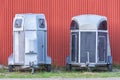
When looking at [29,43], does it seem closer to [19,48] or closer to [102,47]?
[19,48]

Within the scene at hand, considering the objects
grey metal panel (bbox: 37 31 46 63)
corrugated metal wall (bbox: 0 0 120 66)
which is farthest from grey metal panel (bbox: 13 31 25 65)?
corrugated metal wall (bbox: 0 0 120 66)

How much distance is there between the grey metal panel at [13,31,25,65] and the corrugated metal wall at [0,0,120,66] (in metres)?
2.34

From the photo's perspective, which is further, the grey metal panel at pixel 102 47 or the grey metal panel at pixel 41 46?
the grey metal panel at pixel 102 47

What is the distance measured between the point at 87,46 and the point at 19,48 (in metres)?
2.79

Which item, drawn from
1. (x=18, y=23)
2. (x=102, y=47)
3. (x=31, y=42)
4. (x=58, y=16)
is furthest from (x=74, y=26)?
(x=18, y=23)

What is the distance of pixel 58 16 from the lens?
22.2 meters

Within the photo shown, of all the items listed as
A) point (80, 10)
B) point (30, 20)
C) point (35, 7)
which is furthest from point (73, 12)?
point (30, 20)

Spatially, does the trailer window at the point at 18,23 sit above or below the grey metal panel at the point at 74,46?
above

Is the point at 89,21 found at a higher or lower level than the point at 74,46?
higher

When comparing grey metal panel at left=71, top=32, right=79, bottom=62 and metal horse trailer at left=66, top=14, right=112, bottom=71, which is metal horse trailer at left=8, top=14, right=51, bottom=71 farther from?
metal horse trailer at left=66, top=14, right=112, bottom=71

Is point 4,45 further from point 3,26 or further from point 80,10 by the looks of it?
point 80,10

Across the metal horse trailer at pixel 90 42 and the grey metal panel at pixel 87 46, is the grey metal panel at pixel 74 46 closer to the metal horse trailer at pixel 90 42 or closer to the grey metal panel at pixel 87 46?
Answer: the metal horse trailer at pixel 90 42

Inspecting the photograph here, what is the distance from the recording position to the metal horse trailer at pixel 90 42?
2000 centimetres

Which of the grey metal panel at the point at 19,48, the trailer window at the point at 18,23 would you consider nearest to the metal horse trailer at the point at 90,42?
the grey metal panel at the point at 19,48
